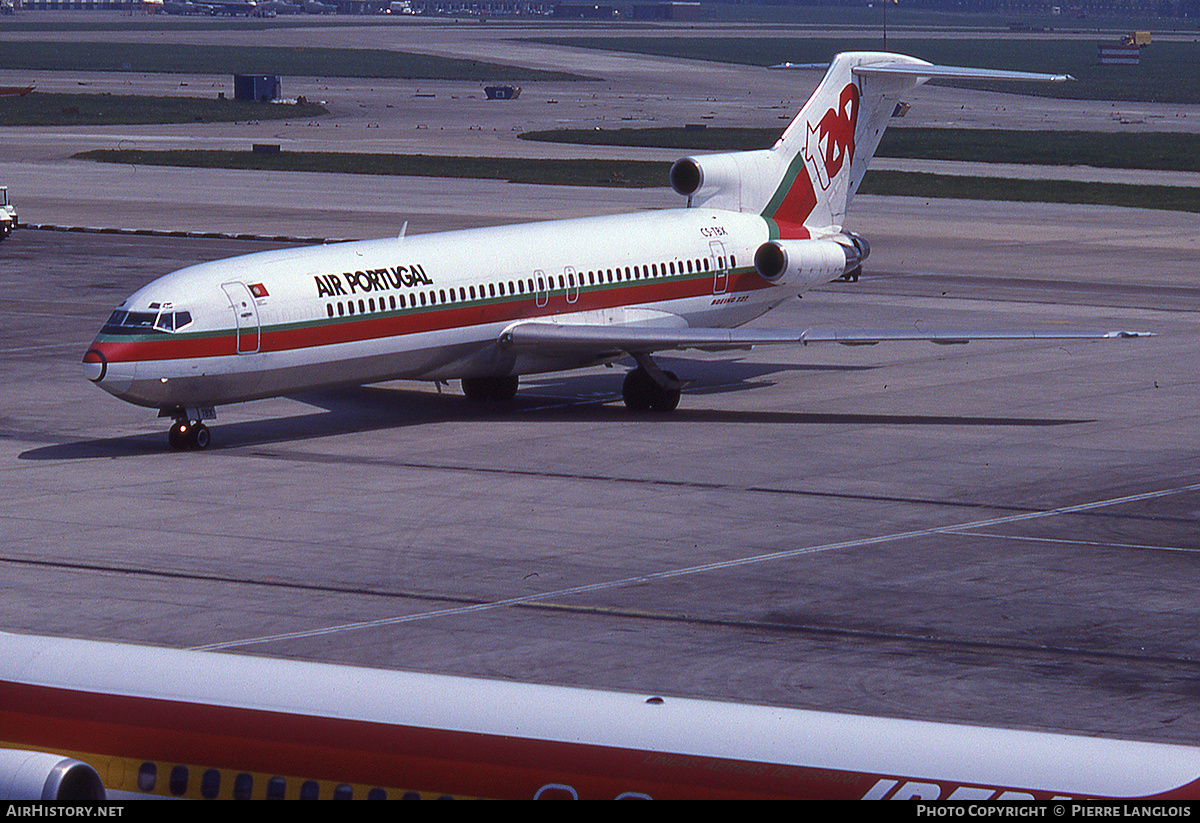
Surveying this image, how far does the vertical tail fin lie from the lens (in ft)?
128

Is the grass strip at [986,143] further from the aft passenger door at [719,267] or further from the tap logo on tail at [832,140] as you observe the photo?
the aft passenger door at [719,267]

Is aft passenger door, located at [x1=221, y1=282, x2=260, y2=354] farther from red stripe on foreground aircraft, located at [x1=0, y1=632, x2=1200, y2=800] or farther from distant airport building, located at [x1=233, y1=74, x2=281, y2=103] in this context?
distant airport building, located at [x1=233, y1=74, x2=281, y2=103]

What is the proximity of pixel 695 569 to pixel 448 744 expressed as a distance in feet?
44.7

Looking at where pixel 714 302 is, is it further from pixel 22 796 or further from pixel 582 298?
pixel 22 796

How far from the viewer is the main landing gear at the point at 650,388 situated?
3494 cm

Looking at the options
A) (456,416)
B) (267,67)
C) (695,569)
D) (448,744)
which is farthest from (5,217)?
(267,67)

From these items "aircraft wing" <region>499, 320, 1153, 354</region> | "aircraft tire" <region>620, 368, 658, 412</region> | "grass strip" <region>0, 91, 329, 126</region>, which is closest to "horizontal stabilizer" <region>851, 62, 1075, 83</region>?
"aircraft wing" <region>499, 320, 1153, 354</region>

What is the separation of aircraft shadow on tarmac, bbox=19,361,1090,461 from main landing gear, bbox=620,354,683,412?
0.85 ft

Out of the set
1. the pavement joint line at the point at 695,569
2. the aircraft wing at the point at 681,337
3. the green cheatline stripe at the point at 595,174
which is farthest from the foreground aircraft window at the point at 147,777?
the green cheatline stripe at the point at 595,174

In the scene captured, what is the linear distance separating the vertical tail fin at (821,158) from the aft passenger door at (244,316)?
38.8 feet

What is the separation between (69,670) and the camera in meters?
10.5

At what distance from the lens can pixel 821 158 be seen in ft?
132

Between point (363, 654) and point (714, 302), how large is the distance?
19386 mm

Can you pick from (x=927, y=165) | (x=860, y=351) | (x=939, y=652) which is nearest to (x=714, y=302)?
(x=860, y=351)
